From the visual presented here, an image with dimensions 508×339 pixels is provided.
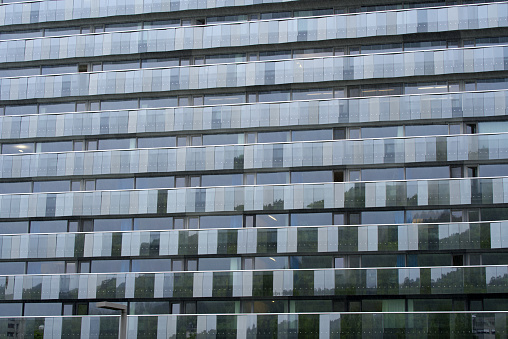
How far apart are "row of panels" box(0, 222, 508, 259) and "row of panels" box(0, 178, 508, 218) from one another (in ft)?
4.65

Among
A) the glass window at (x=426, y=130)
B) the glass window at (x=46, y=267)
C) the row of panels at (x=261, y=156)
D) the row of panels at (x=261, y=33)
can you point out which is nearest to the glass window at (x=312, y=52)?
the row of panels at (x=261, y=33)

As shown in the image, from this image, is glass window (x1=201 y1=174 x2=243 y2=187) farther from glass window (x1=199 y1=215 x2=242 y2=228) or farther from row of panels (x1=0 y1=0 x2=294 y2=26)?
row of panels (x1=0 y1=0 x2=294 y2=26)

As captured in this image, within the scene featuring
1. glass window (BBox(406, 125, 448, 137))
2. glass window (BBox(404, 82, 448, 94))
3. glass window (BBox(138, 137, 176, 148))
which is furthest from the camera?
glass window (BBox(138, 137, 176, 148))

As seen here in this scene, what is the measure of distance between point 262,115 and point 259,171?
3424 millimetres

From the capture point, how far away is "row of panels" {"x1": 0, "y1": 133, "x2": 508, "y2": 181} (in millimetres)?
47719

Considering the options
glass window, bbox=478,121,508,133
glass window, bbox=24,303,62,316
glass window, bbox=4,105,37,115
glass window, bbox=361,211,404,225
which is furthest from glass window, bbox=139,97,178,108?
glass window, bbox=478,121,508,133

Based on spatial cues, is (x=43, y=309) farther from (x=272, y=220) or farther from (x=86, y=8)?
(x=86, y=8)

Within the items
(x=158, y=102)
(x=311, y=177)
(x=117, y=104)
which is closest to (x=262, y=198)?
(x=311, y=177)

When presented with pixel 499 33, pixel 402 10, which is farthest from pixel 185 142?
pixel 499 33

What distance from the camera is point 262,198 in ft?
161

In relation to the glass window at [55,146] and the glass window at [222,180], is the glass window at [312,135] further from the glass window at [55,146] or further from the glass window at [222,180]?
the glass window at [55,146]

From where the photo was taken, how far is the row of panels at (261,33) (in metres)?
49.9

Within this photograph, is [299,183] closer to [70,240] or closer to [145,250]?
[145,250]

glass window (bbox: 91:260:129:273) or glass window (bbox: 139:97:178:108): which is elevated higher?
glass window (bbox: 139:97:178:108)
